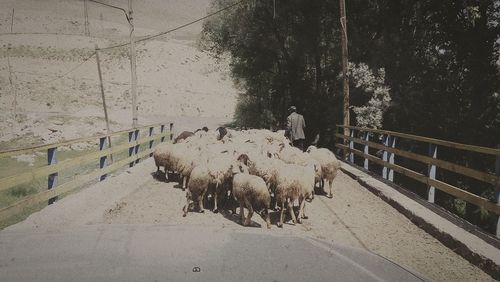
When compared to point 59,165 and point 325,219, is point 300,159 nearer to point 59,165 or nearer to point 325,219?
point 325,219

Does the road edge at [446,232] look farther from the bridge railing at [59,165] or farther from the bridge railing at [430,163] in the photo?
the bridge railing at [59,165]

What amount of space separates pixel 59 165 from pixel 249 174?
3.46 metres

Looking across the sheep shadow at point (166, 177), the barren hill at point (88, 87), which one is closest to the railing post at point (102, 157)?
the sheep shadow at point (166, 177)

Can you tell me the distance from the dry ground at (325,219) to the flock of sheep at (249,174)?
371mm

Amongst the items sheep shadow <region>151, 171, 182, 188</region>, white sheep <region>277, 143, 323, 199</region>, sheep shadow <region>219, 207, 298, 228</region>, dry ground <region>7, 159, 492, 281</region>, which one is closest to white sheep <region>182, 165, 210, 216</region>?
dry ground <region>7, 159, 492, 281</region>

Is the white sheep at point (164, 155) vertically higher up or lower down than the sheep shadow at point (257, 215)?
higher up

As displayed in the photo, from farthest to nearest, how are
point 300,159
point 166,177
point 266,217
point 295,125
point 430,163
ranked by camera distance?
1. point 295,125
2. point 166,177
3. point 300,159
4. point 430,163
5. point 266,217

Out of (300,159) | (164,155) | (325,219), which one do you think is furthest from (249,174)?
(164,155)

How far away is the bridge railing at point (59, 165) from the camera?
6.46 metres

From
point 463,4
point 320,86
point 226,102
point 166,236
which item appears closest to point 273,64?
point 320,86

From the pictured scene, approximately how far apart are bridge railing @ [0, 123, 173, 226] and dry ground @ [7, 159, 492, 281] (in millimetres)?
269

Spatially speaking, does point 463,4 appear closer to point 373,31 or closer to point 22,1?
point 373,31

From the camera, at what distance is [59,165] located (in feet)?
25.4

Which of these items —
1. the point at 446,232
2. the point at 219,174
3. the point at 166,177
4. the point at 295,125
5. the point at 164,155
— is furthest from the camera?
the point at 295,125
